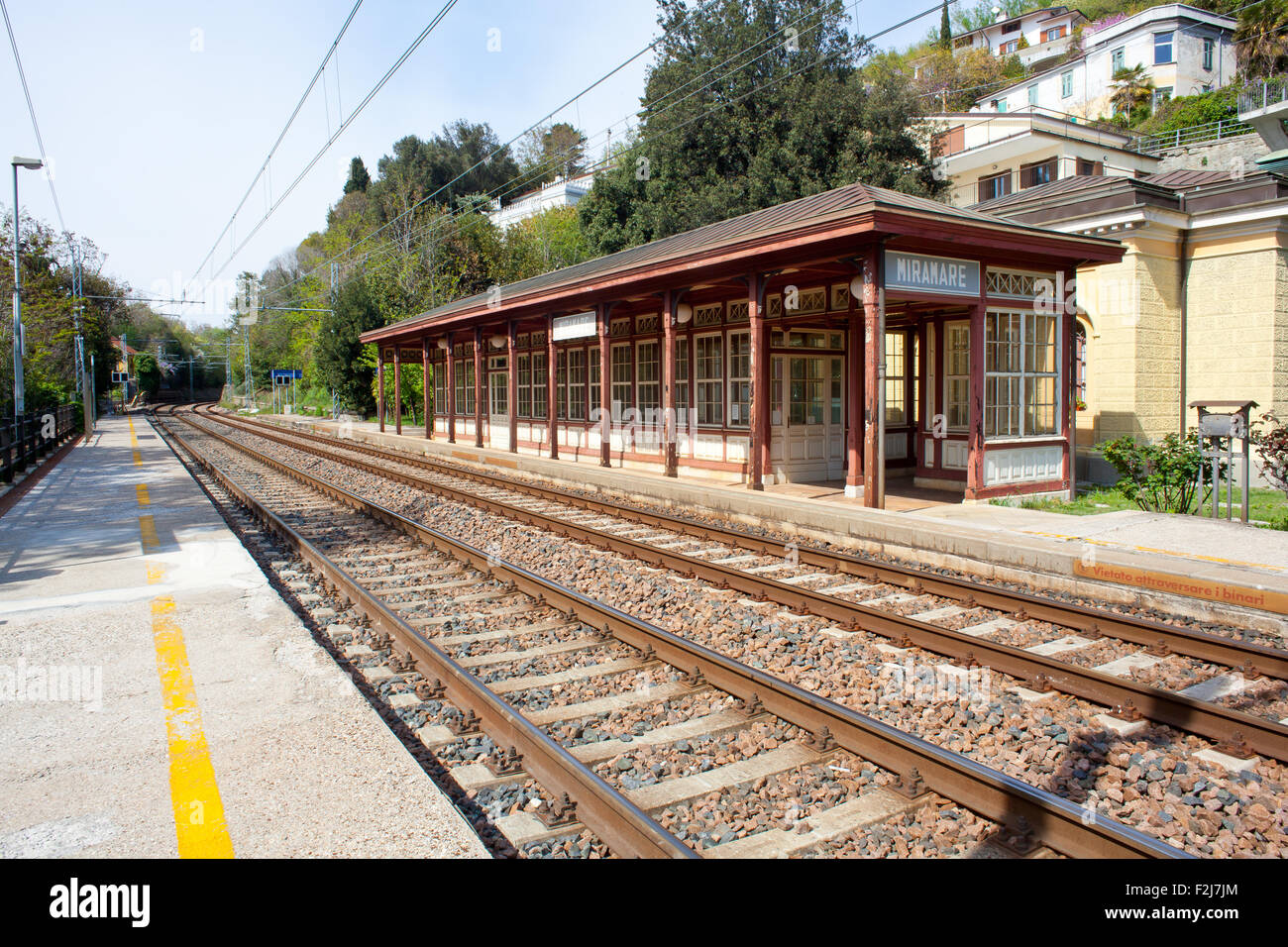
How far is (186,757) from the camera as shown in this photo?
3.95 metres

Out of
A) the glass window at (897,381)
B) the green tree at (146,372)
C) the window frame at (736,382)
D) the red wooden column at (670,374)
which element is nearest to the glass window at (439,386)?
the red wooden column at (670,374)

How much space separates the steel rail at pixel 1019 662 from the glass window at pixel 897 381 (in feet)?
26.7

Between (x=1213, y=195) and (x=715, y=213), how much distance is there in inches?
894

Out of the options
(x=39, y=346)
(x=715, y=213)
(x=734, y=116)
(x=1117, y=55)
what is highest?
(x=1117, y=55)

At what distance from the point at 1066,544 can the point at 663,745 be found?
604cm

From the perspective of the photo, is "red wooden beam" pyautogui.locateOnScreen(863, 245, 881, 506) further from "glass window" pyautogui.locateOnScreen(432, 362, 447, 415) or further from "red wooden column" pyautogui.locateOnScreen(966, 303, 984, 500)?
"glass window" pyautogui.locateOnScreen(432, 362, 447, 415)

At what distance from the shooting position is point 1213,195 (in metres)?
15.8

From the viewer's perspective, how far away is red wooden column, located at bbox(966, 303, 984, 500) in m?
12.2

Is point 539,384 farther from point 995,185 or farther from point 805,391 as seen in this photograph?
point 995,185

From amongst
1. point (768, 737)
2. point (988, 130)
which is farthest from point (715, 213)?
point (768, 737)

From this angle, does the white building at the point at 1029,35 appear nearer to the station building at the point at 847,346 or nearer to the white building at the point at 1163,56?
the white building at the point at 1163,56

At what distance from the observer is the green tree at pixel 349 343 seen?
4081 cm

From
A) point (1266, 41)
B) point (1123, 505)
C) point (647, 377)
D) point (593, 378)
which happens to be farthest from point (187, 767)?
point (1266, 41)
